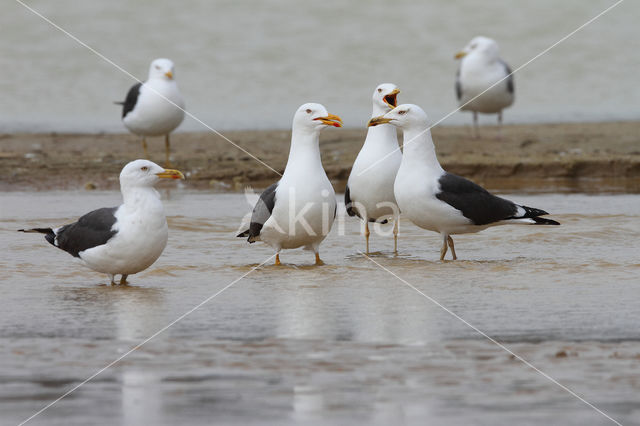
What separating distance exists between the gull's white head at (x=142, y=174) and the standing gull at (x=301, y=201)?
831 mm

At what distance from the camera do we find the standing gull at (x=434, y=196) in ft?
27.0

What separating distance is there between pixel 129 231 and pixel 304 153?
1.62 meters

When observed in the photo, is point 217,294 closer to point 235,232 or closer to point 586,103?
point 235,232

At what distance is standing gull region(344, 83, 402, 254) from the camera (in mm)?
8836

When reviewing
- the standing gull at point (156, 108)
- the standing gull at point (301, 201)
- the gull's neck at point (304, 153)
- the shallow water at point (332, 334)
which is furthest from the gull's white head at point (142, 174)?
the standing gull at point (156, 108)

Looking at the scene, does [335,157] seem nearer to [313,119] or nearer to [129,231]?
[313,119]

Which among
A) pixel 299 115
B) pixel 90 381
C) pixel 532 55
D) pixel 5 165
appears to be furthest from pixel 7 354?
pixel 532 55

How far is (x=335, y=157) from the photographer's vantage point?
14.5 metres

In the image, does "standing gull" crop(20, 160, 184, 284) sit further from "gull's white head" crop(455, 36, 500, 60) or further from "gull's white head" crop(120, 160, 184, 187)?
"gull's white head" crop(455, 36, 500, 60)

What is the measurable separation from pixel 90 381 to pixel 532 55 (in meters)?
20.7

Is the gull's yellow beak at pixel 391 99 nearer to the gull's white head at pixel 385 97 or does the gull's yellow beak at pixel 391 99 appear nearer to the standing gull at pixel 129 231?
the gull's white head at pixel 385 97

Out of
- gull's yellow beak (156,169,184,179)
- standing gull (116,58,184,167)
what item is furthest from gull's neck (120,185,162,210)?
standing gull (116,58,184,167)

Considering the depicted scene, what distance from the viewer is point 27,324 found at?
6074 millimetres

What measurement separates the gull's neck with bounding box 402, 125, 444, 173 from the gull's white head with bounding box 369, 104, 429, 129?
0.09 m
